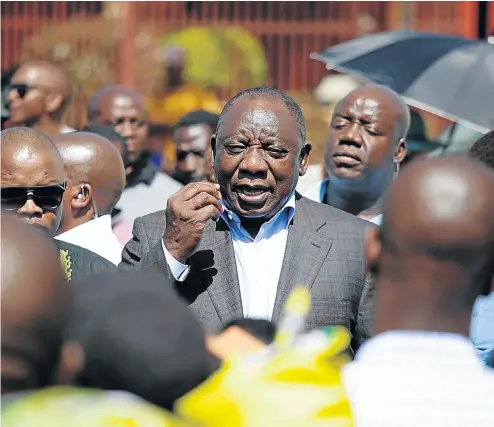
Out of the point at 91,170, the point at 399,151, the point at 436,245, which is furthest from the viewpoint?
the point at 399,151

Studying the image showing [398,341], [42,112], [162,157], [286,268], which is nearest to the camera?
[398,341]

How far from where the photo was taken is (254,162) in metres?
5.12

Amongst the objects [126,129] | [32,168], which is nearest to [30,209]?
[32,168]

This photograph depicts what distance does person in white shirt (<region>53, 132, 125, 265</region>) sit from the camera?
5.92m

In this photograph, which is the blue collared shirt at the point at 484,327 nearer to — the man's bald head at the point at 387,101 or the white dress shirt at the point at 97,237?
the white dress shirt at the point at 97,237

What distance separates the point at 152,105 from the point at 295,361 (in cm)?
1001

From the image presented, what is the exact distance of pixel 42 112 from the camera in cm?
890

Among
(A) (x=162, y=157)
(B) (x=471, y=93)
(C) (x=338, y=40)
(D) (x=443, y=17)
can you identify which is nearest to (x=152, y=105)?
(A) (x=162, y=157)

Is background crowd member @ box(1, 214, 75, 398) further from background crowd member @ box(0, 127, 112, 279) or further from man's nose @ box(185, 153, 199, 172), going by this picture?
man's nose @ box(185, 153, 199, 172)

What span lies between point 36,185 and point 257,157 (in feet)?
→ 3.02

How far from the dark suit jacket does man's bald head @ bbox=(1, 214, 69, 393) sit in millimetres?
2328

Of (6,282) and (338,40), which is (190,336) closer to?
(6,282)

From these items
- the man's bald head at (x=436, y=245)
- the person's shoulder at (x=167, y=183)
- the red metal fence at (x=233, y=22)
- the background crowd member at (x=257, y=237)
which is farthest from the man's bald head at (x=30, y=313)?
the red metal fence at (x=233, y=22)

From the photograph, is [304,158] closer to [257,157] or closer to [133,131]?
[257,157]
